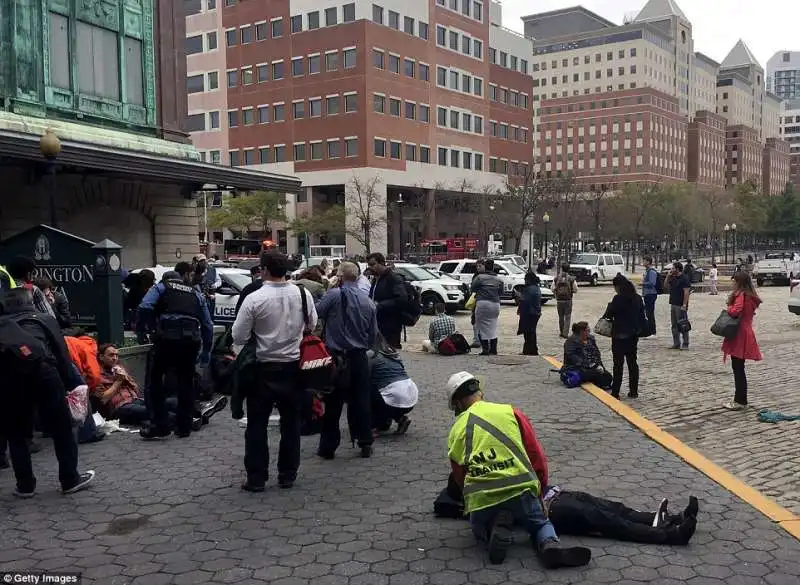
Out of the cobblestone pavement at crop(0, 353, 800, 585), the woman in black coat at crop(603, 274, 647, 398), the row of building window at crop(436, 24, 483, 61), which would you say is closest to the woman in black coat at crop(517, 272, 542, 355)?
the woman in black coat at crop(603, 274, 647, 398)

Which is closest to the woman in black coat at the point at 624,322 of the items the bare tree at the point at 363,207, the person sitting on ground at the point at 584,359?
the person sitting on ground at the point at 584,359

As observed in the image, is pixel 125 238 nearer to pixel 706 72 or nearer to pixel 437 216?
pixel 437 216

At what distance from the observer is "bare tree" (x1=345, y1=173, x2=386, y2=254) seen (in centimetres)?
5862

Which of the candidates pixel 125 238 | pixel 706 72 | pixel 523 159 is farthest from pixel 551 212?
pixel 706 72

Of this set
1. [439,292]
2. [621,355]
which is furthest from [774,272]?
[621,355]

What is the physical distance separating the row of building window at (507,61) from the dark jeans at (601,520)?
234 feet

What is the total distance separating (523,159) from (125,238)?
5846 centimetres

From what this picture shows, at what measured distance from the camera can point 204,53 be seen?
6794 cm

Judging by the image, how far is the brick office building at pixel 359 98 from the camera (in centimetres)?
6003

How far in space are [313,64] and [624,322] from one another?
184 feet

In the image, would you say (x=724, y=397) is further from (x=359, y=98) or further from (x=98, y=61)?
(x=359, y=98)

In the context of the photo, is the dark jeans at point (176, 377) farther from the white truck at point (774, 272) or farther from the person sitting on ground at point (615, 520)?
the white truck at point (774, 272)

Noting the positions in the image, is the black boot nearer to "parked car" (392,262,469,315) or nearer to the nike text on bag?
the nike text on bag

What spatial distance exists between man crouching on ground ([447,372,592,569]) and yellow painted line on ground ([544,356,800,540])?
1.75 m
